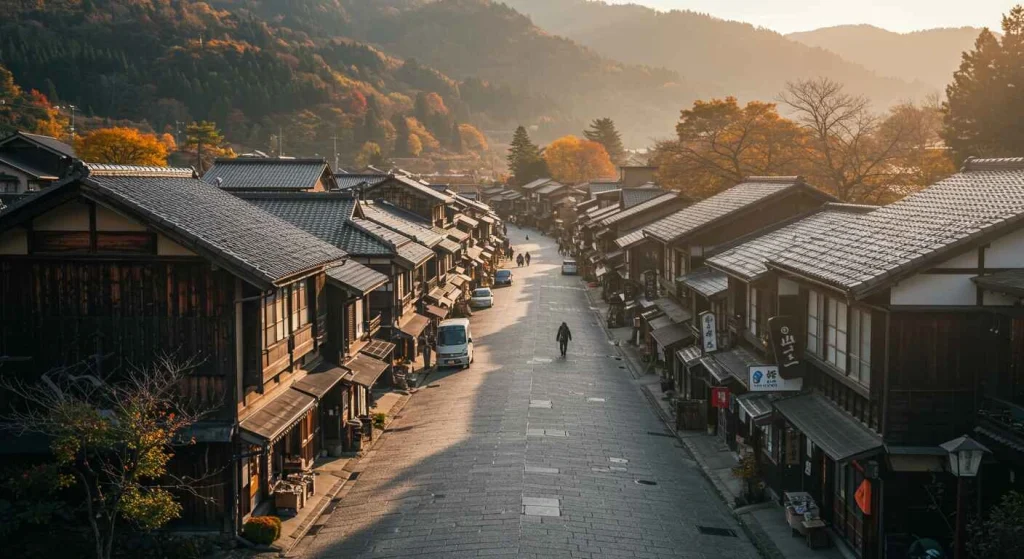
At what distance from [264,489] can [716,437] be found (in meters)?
14.1

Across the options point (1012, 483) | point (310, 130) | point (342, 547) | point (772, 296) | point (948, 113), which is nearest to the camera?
point (1012, 483)

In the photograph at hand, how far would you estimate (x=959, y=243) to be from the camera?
14531mm

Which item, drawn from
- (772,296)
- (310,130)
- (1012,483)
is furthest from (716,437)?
(310,130)

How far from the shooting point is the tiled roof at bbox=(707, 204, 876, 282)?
2251 cm

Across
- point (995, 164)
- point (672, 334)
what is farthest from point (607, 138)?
point (995, 164)

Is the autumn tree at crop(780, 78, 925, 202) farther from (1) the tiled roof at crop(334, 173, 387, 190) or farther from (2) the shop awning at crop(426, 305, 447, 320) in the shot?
(1) the tiled roof at crop(334, 173, 387, 190)

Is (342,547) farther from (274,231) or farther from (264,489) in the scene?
(274,231)

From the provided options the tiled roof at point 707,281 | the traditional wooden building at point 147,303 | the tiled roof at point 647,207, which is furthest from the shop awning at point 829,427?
the tiled roof at point 647,207

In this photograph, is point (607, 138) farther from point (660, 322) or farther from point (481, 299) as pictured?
point (660, 322)

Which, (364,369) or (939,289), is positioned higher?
(939,289)

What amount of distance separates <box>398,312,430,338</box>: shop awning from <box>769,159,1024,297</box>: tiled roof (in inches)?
722

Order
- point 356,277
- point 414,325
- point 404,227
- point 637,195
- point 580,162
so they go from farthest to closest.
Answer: point 580,162 < point 637,195 < point 404,227 < point 414,325 < point 356,277

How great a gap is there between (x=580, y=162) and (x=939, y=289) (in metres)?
131

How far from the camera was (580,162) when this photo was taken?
144 metres
